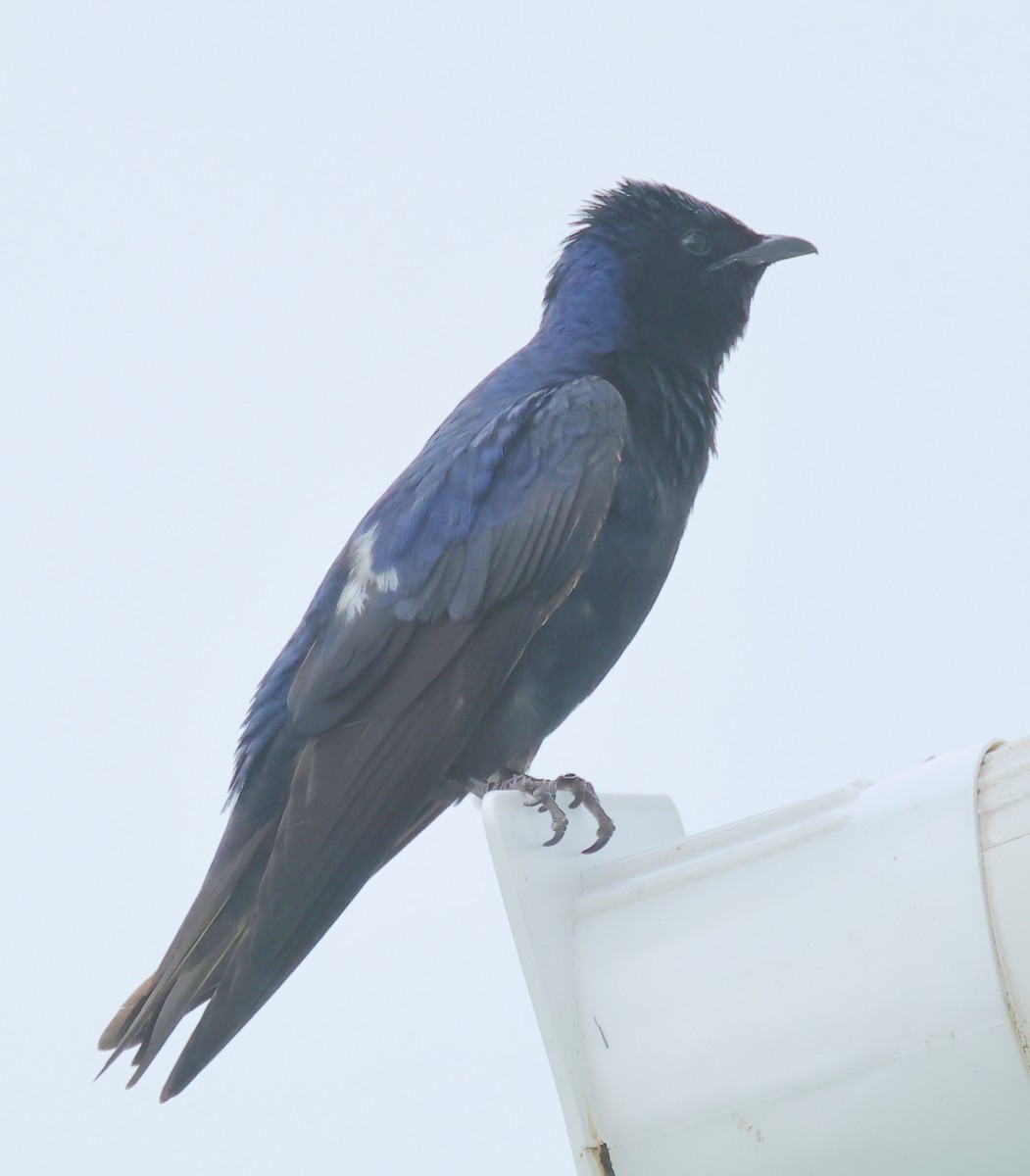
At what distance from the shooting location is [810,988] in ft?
5.75

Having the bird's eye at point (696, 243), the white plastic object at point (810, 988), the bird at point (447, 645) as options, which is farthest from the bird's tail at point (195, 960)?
the bird's eye at point (696, 243)

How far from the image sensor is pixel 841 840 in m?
1.85

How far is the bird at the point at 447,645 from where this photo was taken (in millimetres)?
2688

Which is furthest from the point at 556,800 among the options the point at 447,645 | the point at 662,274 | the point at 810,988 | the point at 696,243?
the point at 696,243

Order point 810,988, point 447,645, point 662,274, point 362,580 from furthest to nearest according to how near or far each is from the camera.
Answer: point 662,274
point 362,580
point 447,645
point 810,988

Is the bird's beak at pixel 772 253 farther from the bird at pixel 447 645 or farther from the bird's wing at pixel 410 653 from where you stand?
the bird's wing at pixel 410 653

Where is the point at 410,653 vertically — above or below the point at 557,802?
above

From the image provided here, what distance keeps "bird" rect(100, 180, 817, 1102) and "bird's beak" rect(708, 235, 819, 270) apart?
14.5 inches

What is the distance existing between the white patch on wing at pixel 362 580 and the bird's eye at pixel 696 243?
3.72 feet

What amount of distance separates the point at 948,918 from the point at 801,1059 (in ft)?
0.79

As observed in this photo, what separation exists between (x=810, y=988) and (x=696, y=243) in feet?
7.70

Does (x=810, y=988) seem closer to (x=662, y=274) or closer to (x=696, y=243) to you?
(x=662, y=274)

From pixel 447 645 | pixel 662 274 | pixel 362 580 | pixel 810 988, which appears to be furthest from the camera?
pixel 662 274

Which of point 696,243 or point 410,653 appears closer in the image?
point 410,653
